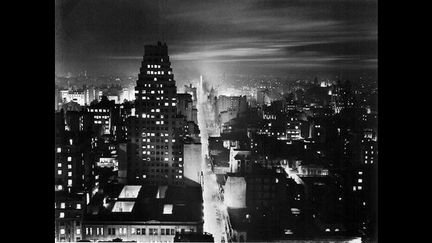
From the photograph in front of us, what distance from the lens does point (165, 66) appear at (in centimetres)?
258

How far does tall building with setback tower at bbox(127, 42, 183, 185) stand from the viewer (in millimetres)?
2672

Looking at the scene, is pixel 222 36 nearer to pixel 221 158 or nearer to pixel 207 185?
pixel 221 158

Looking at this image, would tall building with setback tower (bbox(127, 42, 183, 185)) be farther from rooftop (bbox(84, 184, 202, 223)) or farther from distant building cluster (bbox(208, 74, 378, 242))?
distant building cluster (bbox(208, 74, 378, 242))

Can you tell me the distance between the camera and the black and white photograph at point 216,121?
2.44 metres

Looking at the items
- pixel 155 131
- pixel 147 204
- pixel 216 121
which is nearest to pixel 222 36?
pixel 216 121

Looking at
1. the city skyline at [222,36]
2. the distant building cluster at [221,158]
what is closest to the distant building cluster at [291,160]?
the distant building cluster at [221,158]

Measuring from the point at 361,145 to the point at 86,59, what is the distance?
6.09 ft

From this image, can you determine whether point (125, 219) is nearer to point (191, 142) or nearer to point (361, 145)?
point (191, 142)

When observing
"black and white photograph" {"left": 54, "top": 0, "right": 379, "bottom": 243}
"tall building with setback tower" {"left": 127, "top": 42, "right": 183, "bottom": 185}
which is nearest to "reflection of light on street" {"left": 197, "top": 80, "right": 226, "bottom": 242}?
"black and white photograph" {"left": 54, "top": 0, "right": 379, "bottom": 243}

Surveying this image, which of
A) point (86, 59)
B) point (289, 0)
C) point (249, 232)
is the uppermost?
point (289, 0)

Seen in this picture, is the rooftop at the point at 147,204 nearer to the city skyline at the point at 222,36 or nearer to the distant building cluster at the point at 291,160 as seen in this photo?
the distant building cluster at the point at 291,160

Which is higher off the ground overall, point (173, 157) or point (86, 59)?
point (86, 59)
